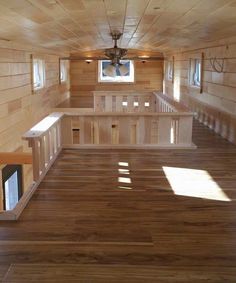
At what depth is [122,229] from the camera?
2.47 meters

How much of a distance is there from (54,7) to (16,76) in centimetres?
261

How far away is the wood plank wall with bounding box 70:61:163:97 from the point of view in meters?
A: 11.1

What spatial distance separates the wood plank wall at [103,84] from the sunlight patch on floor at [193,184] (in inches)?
295

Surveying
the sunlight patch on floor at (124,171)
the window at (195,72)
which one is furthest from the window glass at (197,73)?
the sunlight patch on floor at (124,171)

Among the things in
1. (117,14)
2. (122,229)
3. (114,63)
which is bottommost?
(122,229)

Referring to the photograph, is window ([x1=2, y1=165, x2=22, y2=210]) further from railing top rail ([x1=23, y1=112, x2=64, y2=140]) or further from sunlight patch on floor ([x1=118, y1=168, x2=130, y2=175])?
sunlight patch on floor ([x1=118, y1=168, x2=130, y2=175])

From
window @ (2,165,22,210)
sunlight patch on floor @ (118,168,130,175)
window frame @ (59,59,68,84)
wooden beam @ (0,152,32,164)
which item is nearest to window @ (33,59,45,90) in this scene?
window @ (2,165,22,210)

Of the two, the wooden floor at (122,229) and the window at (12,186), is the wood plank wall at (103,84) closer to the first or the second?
the window at (12,186)

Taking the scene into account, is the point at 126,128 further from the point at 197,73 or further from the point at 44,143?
the point at 197,73

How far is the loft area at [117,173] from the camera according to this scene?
6.82 ft

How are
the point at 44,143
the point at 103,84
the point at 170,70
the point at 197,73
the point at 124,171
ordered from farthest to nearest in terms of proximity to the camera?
1. the point at 103,84
2. the point at 170,70
3. the point at 197,73
4. the point at 124,171
5. the point at 44,143

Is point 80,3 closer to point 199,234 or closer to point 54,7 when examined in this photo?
point 54,7

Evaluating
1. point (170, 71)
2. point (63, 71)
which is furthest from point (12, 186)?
point (170, 71)

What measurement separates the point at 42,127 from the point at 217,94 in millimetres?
2955
